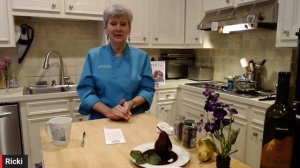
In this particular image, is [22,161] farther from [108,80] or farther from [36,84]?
[36,84]

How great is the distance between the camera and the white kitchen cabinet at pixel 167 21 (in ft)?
9.87

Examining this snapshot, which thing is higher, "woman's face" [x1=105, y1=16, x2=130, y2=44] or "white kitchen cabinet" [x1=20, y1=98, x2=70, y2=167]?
"woman's face" [x1=105, y1=16, x2=130, y2=44]

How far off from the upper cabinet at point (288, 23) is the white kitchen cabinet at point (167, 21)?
1.33 metres

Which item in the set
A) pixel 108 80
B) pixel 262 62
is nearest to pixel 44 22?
pixel 108 80

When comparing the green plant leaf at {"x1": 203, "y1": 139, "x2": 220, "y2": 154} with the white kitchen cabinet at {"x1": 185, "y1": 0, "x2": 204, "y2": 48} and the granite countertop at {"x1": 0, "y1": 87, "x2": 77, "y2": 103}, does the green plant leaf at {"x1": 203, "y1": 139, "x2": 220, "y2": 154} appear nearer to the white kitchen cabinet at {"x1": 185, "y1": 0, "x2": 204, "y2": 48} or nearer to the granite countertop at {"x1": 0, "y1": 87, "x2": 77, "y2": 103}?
the granite countertop at {"x1": 0, "y1": 87, "x2": 77, "y2": 103}

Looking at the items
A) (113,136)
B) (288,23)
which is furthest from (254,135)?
(113,136)

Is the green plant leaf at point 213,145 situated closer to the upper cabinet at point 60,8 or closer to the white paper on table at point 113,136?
the white paper on table at point 113,136

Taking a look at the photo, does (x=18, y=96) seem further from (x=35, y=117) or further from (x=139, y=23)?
(x=139, y=23)

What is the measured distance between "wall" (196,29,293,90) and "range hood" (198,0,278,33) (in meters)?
0.26

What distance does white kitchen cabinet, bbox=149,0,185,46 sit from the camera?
301 centimetres

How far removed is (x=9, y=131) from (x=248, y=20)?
95.0 inches

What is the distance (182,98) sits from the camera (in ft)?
9.70

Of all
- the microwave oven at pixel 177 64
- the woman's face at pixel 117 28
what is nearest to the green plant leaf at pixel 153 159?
the woman's face at pixel 117 28

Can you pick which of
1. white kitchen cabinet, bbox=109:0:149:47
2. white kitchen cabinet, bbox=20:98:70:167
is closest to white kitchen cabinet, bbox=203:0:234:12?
white kitchen cabinet, bbox=109:0:149:47
